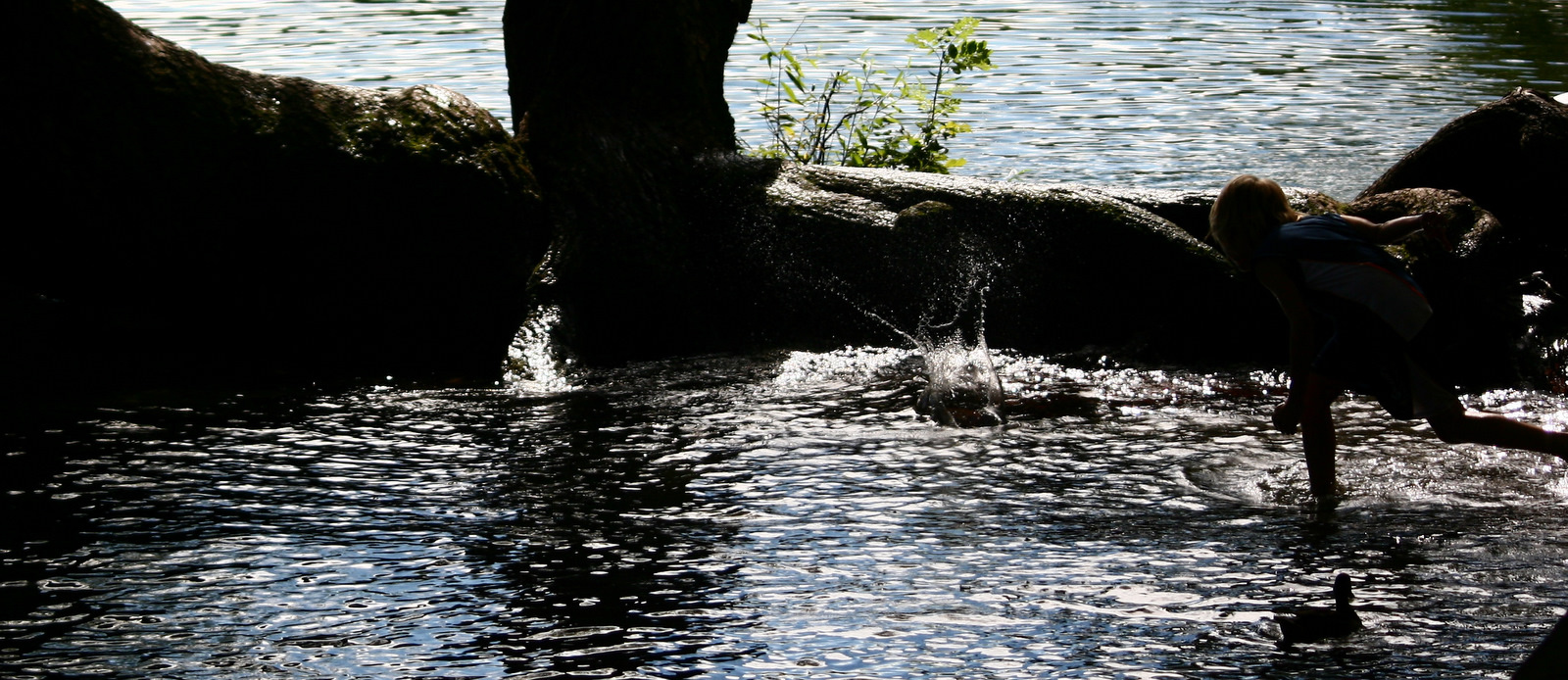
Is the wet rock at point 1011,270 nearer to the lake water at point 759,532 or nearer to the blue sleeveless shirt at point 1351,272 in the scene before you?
the lake water at point 759,532

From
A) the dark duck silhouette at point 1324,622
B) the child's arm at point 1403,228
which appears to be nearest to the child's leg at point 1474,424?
the child's arm at point 1403,228

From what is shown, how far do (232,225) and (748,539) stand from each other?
168 inches

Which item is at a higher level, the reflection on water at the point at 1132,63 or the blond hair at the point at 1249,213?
the reflection on water at the point at 1132,63

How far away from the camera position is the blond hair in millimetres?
6211

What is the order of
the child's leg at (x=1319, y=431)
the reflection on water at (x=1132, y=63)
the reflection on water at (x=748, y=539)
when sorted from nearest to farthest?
1. the reflection on water at (x=748, y=539)
2. the child's leg at (x=1319, y=431)
3. the reflection on water at (x=1132, y=63)

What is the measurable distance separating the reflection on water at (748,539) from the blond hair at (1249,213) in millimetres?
1074

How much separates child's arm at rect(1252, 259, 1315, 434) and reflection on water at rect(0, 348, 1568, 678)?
0.48 meters

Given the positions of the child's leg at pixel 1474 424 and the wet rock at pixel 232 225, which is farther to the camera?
the wet rock at pixel 232 225

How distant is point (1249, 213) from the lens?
621 centimetres


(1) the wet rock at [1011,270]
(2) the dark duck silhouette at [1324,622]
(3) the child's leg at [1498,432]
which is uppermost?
(1) the wet rock at [1011,270]

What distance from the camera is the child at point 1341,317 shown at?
6059mm

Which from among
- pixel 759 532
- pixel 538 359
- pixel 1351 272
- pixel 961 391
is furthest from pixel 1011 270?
pixel 759 532

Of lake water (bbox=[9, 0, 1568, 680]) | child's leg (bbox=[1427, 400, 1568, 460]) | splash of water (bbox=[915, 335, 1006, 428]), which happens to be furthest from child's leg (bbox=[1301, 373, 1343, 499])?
splash of water (bbox=[915, 335, 1006, 428])

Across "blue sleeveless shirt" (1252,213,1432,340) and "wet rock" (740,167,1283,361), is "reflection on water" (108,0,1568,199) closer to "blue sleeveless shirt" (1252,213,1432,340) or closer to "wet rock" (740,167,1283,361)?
"wet rock" (740,167,1283,361)
